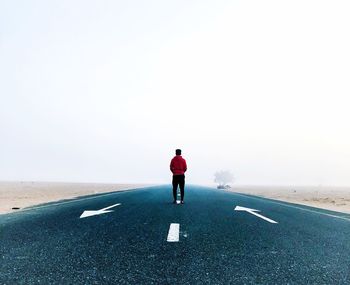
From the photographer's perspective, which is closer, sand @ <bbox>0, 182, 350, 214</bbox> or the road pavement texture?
the road pavement texture

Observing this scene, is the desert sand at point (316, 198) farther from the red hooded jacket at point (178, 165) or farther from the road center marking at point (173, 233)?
the road center marking at point (173, 233)

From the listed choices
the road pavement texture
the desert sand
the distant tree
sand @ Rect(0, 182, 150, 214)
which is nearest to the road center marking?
the road pavement texture

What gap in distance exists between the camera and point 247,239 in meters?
5.82

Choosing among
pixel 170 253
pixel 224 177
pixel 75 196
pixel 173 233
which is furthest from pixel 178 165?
pixel 224 177

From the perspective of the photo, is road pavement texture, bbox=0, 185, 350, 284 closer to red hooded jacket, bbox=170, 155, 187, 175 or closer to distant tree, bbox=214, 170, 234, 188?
red hooded jacket, bbox=170, 155, 187, 175

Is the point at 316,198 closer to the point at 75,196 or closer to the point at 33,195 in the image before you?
the point at 75,196

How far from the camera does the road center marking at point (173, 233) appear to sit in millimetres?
5516

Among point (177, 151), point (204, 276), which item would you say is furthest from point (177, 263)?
point (177, 151)

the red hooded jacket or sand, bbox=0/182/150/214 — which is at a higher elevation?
the red hooded jacket

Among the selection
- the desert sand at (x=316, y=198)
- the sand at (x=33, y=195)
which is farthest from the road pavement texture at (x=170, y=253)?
the desert sand at (x=316, y=198)

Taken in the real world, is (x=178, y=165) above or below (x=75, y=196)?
above

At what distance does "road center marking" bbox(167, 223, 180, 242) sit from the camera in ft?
18.1

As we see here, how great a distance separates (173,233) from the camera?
6.08m

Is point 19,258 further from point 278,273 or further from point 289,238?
point 289,238
